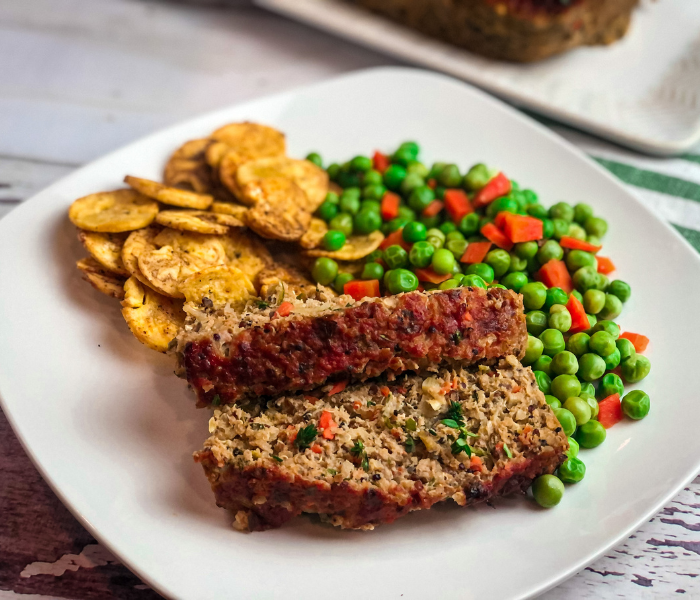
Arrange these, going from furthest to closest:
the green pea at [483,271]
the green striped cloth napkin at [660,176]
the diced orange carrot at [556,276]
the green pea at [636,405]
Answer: the green striped cloth napkin at [660,176] → the diced orange carrot at [556,276] → the green pea at [483,271] → the green pea at [636,405]

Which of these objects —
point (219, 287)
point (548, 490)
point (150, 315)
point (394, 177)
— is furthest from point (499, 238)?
point (150, 315)

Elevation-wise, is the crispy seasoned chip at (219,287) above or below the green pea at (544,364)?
below

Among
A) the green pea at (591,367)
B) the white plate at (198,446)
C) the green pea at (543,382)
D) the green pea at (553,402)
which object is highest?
the green pea at (591,367)

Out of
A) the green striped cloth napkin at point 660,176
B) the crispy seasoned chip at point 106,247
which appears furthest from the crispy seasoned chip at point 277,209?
the green striped cloth napkin at point 660,176

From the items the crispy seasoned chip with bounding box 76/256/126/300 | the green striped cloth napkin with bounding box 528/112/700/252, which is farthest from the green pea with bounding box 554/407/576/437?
the crispy seasoned chip with bounding box 76/256/126/300

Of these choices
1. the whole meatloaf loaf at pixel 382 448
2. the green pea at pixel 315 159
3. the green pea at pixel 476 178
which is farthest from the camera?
the green pea at pixel 315 159

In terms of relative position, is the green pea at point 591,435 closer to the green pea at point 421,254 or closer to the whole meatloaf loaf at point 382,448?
the whole meatloaf loaf at point 382,448

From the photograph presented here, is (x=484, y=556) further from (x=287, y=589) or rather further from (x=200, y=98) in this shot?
(x=200, y=98)

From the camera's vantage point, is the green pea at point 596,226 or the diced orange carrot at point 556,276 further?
the green pea at point 596,226
